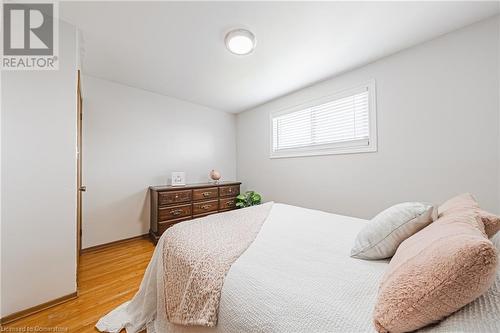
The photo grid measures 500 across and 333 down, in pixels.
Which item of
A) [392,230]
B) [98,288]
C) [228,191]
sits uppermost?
[392,230]

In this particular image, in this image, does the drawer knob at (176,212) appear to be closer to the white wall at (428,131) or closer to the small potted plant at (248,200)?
the small potted plant at (248,200)

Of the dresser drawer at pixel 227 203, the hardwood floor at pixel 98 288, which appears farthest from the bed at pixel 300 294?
the dresser drawer at pixel 227 203

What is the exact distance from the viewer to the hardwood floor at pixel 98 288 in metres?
1.38

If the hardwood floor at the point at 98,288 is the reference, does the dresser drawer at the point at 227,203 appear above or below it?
above

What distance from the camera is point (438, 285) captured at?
18.8 inches

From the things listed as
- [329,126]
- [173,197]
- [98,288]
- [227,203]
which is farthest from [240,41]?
[98,288]

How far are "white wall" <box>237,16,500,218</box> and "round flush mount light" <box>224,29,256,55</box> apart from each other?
1326 millimetres

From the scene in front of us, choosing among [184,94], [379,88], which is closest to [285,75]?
[379,88]

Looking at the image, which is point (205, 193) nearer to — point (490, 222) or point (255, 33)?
point (255, 33)

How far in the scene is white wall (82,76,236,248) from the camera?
2604mm

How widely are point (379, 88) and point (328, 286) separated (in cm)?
234

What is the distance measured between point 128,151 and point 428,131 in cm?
388

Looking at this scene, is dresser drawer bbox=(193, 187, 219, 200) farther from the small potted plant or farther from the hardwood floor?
the hardwood floor

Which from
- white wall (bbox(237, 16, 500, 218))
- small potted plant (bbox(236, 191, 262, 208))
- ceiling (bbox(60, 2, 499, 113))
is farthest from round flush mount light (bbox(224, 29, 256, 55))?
small potted plant (bbox(236, 191, 262, 208))
